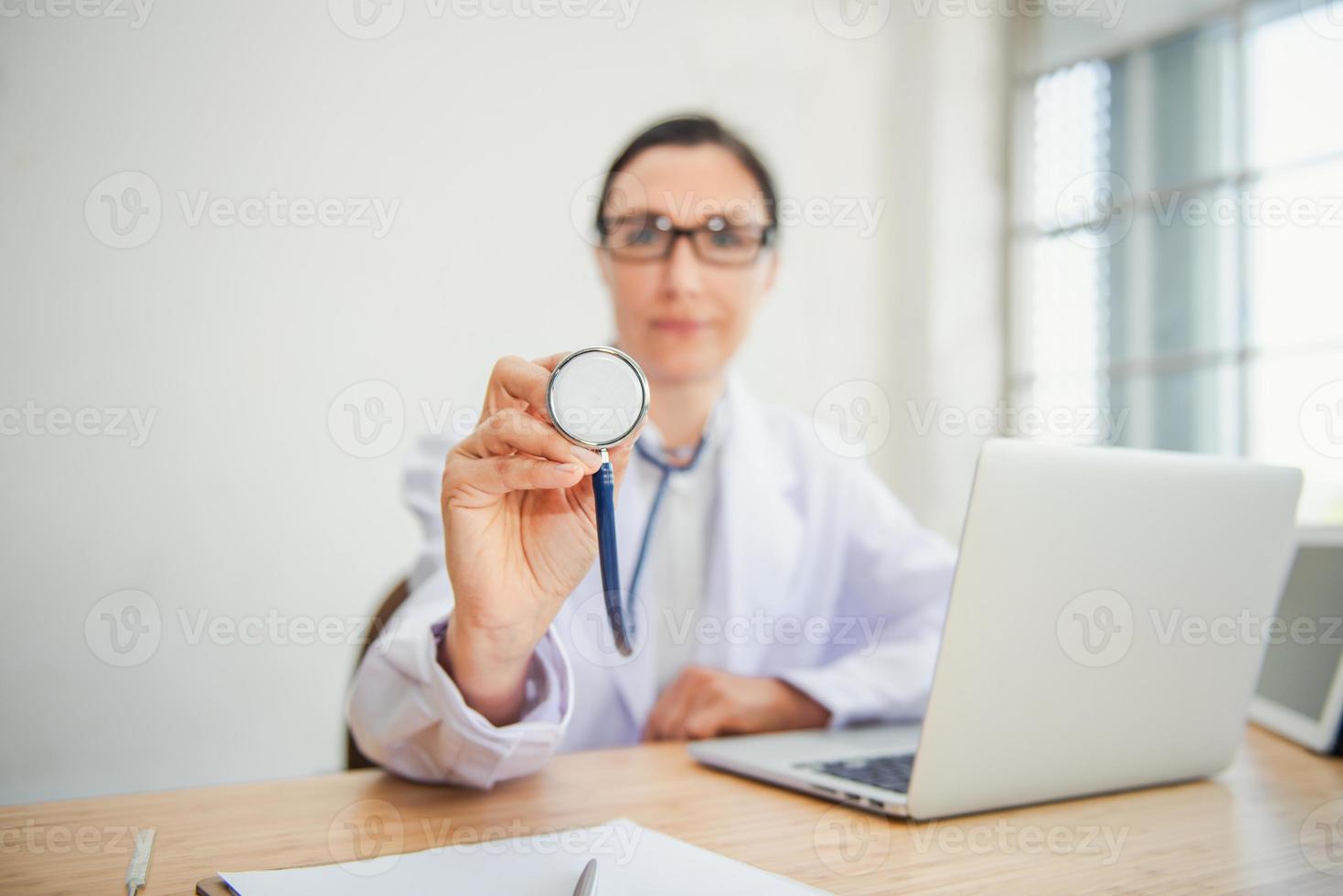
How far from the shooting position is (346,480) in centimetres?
262

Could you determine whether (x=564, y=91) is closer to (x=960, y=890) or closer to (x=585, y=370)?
(x=585, y=370)

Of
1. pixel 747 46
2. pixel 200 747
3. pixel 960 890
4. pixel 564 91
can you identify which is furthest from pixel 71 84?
pixel 960 890

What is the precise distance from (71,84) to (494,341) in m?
1.12

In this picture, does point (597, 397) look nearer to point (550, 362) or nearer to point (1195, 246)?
point (550, 362)
